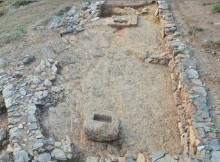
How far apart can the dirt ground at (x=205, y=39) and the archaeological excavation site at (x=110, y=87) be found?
0.03 meters

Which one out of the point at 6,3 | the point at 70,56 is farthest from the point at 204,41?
the point at 6,3

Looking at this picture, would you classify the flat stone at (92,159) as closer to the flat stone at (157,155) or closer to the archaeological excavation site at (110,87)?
the archaeological excavation site at (110,87)

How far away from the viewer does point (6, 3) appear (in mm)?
15500

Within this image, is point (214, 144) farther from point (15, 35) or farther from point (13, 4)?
point (13, 4)

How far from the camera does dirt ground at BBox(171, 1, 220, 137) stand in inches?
300

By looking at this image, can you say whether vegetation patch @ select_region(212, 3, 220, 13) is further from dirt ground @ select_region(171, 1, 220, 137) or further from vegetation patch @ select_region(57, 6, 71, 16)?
vegetation patch @ select_region(57, 6, 71, 16)

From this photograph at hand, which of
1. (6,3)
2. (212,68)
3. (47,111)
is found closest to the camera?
(47,111)

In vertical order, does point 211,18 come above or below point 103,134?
above

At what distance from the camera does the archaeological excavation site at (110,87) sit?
6645 mm

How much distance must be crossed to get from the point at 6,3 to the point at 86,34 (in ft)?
20.4

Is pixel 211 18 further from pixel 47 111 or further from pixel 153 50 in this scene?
pixel 47 111

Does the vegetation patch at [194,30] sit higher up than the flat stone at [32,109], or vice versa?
the vegetation patch at [194,30]

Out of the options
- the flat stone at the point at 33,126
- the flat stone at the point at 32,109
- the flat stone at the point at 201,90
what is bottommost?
the flat stone at the point at 33,126

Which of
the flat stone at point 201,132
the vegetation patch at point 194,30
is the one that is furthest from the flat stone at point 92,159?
the vegetation patch at point 194,30
